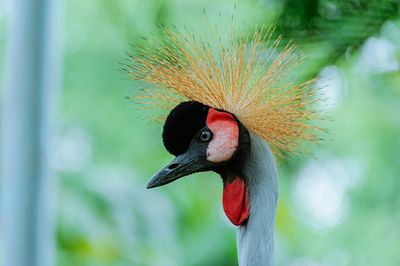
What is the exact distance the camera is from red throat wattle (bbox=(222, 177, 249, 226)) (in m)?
1.10

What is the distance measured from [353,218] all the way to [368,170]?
219 millimetres

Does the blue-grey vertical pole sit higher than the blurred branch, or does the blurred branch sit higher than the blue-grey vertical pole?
the blurred branch

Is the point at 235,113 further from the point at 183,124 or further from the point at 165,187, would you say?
the point at 165,187

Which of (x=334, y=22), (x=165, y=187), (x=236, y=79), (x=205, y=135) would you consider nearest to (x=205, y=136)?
(x=205, y=135)

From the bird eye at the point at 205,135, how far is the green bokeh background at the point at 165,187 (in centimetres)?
130

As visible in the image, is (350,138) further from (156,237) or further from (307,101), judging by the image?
(307,101)

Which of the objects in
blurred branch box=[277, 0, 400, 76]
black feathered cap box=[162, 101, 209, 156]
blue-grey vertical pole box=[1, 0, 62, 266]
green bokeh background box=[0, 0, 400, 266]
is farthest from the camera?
green bokeh background box=[0, 0, 400, 266]

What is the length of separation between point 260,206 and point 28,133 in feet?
2.69

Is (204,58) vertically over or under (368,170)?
over

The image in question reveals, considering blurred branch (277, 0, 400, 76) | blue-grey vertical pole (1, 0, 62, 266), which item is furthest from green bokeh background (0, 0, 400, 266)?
blurred branch (277, 0, 400, 76)

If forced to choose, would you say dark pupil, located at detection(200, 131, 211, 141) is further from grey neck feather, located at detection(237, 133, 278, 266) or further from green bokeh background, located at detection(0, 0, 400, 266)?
green bokeh background, located at detection(0, 0, 400, 266)

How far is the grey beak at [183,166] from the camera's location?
1.08 metres

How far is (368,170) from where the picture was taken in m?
3.52

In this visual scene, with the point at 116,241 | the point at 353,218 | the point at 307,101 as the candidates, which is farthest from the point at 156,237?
the point at 307,101
